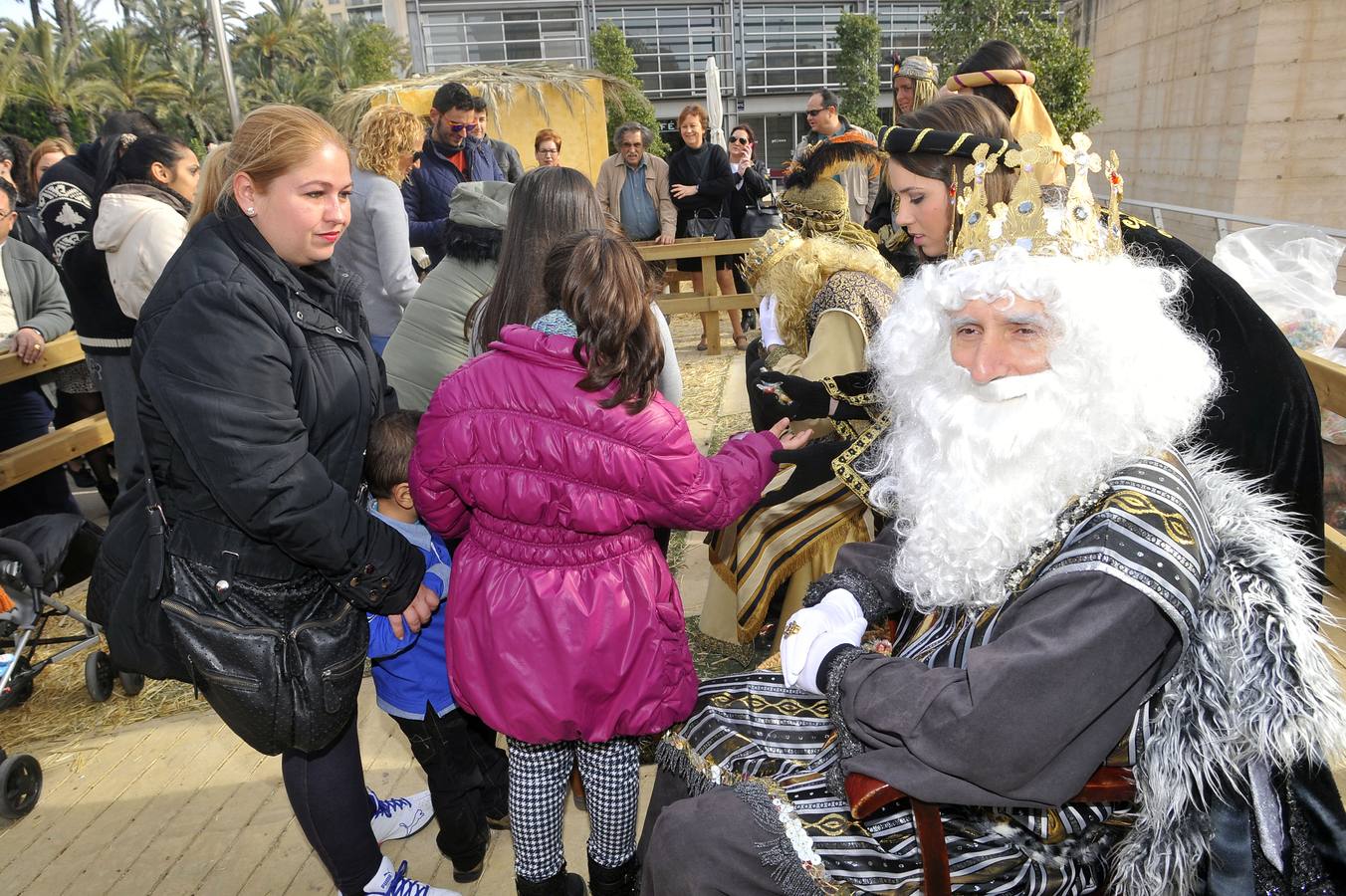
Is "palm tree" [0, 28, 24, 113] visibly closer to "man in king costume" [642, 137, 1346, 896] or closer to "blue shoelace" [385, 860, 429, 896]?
"blue shoelace" [385, 860, 429, 896]

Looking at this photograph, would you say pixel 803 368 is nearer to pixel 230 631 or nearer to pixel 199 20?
pixel 230 631

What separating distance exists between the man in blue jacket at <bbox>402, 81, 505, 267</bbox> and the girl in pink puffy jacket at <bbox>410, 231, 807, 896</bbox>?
3213mm

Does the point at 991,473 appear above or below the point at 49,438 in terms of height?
above

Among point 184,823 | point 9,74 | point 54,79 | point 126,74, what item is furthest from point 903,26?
point 184,823

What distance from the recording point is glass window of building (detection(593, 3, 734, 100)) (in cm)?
3950

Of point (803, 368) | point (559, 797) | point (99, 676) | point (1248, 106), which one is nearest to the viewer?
point (559, 797)

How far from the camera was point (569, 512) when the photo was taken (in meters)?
2.06

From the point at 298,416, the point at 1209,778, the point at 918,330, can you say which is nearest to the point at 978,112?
the point at 918,330

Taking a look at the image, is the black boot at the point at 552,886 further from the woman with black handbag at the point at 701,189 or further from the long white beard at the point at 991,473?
the woman with black handbag at the point at 701,189

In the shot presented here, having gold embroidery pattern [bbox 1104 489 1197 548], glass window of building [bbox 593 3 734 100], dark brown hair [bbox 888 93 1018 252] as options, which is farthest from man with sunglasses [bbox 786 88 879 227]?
glass window of building [bbox 593 3 734 100]

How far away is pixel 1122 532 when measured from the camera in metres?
1.56

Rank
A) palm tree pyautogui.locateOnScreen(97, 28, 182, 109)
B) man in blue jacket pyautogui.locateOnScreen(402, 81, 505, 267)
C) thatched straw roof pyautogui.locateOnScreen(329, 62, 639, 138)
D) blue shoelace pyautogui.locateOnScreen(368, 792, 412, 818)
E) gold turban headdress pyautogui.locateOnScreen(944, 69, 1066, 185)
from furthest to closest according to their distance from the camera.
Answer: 1. palm tree pyautogui.locateOnScreen(97, 28, 182, 109)
2. thatched straw roof pyautogui.locateOnScreen(329, 62, 639, 138)
3. man in blue jacket pyautogui.locateOnScreen(402, 81, 505, 267)
4. gold turban headdress pyautogui.locateOnScreen(944, 69, 1066, 185)
5. blue shoelace pyautogui.locateOnScreen(368, 792, 412, 818)

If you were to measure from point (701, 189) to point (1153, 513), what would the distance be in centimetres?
750

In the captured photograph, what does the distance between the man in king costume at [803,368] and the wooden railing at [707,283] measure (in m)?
4.77
